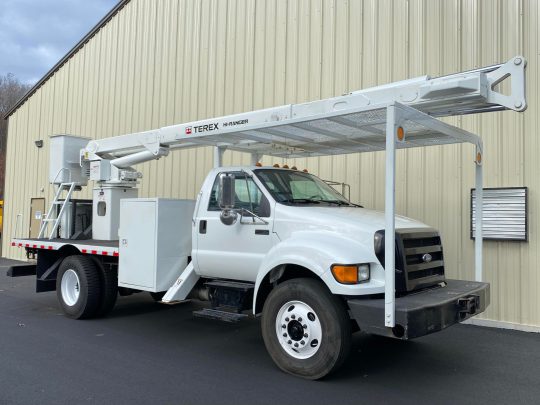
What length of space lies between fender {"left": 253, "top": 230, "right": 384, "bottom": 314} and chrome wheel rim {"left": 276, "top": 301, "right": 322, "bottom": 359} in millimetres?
408

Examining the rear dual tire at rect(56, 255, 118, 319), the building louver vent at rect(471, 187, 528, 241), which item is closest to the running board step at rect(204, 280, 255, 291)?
the rear dual tire at rect(56, 255, 118, 319)

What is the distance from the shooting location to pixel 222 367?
18.7 feet

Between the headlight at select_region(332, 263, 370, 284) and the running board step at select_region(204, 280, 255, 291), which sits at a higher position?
the headlight at select_region(332, 263, 370, 284)

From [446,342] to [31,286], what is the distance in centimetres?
1004

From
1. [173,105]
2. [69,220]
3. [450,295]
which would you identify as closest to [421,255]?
[450,295]

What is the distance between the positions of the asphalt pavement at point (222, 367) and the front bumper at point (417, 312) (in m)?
0.70

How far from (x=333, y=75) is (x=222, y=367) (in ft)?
21.3

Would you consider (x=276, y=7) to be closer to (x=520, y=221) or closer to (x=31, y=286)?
(x=520, y=221)

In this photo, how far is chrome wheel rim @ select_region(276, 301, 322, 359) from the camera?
510 centimetres

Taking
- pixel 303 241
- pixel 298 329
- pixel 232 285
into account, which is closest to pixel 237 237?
pixel 232 285

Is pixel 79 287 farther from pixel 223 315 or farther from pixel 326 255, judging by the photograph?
pixel 326 255

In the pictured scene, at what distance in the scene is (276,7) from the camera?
438 inches

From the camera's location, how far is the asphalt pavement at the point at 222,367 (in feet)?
15.7

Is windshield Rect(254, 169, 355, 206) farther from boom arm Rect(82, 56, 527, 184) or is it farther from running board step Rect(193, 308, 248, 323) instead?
running board step Rect(193, 308, 248, 323)
